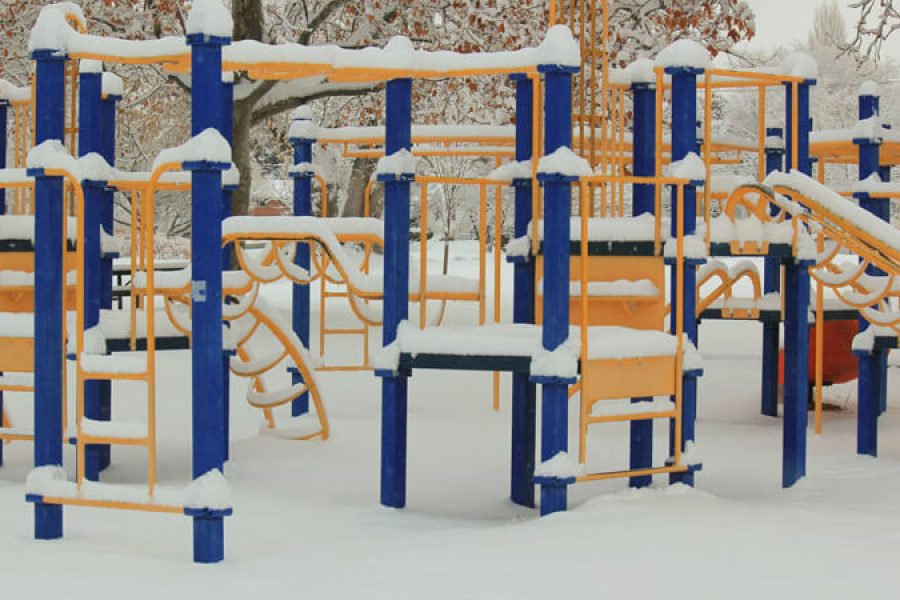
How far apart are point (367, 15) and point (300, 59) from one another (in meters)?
10.2

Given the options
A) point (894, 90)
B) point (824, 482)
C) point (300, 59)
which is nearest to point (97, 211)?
point (300, 59)

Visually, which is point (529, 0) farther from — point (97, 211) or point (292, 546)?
point (292, 546)

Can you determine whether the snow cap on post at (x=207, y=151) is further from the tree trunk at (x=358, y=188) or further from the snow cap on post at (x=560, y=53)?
the tree trunk at (x=358, y=188)

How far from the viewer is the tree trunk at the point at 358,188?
81.8ft

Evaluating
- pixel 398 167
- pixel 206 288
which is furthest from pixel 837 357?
pixel 206 288

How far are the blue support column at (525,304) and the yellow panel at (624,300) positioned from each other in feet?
0.90

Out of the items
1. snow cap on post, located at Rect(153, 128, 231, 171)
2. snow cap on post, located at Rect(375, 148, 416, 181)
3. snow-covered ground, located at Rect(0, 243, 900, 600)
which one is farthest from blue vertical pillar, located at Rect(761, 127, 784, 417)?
snow cap on post, located at Rect(153, 128, 231, 171)

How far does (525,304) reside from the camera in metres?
8.20

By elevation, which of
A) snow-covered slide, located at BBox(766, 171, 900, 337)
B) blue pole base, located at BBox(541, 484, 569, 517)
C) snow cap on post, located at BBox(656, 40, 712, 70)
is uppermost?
snow cap on post, located at BBox(656, 40, 712, 70)

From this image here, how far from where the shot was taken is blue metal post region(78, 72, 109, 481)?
7.96 m

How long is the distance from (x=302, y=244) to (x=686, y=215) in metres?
4.93

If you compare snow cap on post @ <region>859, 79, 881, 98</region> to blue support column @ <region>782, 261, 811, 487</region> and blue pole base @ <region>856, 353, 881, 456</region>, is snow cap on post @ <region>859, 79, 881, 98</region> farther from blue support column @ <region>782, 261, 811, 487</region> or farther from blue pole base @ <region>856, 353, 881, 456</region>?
blue support column @ <region>782, 261, 811, 487</region>

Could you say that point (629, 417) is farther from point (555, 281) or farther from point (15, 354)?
point (15, 354)

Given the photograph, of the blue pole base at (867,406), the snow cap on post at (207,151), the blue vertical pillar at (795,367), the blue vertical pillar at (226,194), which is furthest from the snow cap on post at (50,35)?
the blue pole base at (867,406)
